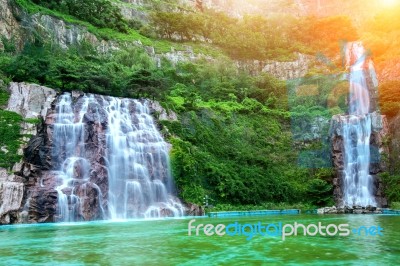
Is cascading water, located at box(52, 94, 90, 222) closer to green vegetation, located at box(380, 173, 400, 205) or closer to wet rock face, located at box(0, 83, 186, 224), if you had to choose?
wet rock face, located at box(0, 83, 186, 224)

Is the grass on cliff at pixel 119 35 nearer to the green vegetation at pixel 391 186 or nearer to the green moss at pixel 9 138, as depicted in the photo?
the green moss at pixel 9 138

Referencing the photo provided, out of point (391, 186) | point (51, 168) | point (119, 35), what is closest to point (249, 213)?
point (51, 168)

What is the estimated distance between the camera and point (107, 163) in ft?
67.4

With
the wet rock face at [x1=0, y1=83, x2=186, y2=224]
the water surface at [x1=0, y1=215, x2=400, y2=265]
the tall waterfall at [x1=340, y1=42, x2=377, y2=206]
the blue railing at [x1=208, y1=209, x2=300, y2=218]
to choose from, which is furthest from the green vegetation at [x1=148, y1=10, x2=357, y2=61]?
the water surface at [x1=0, y1=215, x2=400, y2=265]

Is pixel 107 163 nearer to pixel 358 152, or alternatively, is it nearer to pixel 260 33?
pixel 358 152

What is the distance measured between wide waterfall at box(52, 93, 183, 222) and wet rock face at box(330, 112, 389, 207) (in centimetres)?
1231

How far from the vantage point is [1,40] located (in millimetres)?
29391

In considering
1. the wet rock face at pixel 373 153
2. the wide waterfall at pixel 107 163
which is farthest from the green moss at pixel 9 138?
the wet rock face at pixel 373 153

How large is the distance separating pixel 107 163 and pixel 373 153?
1828 cm

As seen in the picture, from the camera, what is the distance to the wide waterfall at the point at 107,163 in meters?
18.5

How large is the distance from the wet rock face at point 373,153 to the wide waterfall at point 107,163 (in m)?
12.3

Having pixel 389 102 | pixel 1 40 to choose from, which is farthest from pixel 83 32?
pixel 389 102

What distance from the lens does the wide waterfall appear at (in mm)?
18453

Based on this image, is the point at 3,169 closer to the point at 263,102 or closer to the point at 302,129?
the point at 302,129
